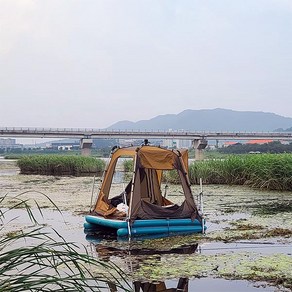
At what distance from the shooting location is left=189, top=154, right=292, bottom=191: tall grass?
1805cm

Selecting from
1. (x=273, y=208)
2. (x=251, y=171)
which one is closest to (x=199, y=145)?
(x=251, y=171)

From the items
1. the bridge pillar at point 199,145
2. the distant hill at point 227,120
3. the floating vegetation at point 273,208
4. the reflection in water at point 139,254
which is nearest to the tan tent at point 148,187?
the reflection in water at point 139,254

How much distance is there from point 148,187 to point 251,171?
31.8 feet

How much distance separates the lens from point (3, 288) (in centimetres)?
261

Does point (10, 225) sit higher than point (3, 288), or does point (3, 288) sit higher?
point (3, 288)

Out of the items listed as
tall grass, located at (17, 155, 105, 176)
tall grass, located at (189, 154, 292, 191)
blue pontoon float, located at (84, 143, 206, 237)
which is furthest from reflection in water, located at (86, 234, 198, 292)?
tall grass, located at (17, 155, 105, 176)

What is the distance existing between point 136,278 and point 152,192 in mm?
4641

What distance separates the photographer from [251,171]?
19.7 m

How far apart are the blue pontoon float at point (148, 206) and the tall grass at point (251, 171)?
8.15m

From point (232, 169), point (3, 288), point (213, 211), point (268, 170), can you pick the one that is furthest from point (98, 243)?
point (232, 169)

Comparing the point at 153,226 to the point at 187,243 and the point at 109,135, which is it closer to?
the point at 187,243

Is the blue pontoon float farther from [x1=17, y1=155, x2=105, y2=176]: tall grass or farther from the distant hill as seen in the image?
the distant hill

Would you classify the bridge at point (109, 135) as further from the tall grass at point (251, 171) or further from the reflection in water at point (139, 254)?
the reflection in water at point (139, 254)

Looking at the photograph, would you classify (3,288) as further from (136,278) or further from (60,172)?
(60,172)
